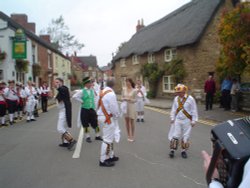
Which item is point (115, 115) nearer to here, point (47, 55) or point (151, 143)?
point (151, 143)

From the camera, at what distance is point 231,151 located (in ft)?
5.04

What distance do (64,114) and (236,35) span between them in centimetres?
748

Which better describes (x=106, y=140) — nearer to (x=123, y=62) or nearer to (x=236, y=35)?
(x=236, y=35)

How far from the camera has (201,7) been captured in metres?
23.2

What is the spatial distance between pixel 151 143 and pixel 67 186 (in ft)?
11.3

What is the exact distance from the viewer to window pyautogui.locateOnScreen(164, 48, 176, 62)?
76.6 feet

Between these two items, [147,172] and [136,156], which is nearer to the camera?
[147,172]

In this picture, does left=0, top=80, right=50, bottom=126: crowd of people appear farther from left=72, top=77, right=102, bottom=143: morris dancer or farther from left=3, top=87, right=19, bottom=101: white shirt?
left=72, top=77, right=102, bottom=143: morris dancer

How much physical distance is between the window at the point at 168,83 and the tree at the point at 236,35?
11.5m

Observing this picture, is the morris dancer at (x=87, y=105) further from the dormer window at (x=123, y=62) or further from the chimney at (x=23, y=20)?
the chimney at (x=23, y=20)

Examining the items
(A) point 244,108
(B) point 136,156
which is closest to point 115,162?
(B) point 136,156

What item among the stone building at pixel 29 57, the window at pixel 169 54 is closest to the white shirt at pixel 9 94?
the stone building at pixel 29 57

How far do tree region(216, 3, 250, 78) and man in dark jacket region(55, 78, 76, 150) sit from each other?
669cm

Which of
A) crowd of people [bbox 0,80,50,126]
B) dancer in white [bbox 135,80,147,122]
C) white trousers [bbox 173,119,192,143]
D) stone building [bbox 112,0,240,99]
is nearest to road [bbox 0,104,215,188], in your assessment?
white trousers [bbox 173,119,192,143]
